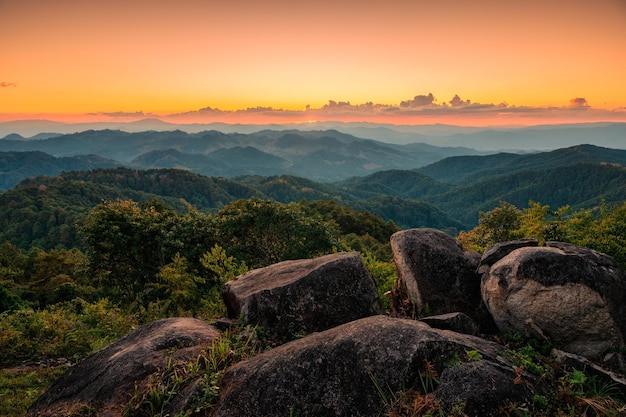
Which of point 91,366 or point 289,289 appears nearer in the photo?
point 91,366

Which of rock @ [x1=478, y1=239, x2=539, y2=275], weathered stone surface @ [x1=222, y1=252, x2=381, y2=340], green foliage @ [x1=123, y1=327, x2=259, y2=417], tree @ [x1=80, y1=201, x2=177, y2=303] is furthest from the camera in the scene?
tree @ [x1=80, y1=201, x2=177, y2=303]

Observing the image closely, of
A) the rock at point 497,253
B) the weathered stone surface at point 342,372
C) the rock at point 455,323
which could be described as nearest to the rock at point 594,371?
the weathered stone surface at point 342,372

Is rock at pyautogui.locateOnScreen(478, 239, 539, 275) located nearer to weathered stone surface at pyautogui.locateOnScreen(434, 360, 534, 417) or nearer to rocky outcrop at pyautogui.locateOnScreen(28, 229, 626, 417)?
rocky outcrop at pyautogui.locateOnScreen(28, 229, 626, 417)

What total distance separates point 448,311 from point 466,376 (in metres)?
5.30

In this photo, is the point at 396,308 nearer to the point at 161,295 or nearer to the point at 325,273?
the point at 325,273

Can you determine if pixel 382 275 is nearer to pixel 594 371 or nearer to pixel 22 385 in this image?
pixel 594 371

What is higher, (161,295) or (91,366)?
(91,366)

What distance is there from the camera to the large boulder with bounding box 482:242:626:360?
1000 cm

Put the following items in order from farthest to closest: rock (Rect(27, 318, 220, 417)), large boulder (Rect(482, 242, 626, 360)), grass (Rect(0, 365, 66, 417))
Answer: grass (Rect(0, 365, 66, 417))
large boulder (Rect(482, 242, 626, 360))
rock (Rect(27, 318, 220, 417))

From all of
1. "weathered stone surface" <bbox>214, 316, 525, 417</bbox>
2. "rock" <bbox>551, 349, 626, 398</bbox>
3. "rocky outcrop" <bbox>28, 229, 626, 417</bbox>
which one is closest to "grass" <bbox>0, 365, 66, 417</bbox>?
"rocky outcrop" <bbox>28, 229, 626, 417</bbox>

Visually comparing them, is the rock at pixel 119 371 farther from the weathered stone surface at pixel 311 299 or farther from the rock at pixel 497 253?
the rock at pixel 497 253

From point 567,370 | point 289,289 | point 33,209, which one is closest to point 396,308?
point 289,289

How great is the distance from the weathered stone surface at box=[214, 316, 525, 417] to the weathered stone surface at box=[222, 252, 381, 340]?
7.34 feet

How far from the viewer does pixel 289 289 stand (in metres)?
11.3
